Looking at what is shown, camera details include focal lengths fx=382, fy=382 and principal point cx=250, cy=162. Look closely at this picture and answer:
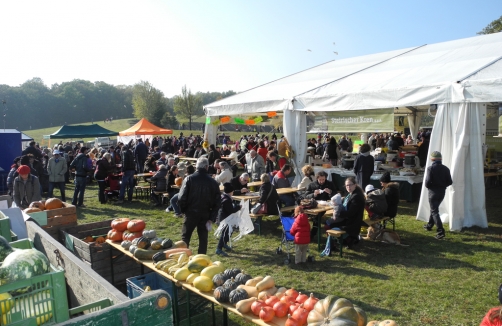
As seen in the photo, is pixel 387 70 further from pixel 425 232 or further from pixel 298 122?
pixel 425 232

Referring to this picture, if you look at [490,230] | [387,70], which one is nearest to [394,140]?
[387,70]

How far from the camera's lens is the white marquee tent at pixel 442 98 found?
7.37 m

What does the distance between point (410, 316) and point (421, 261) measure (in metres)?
1.94

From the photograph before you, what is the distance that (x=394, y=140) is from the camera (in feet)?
55.6

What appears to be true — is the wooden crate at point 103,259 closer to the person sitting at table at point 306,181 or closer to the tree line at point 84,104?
the person sitting at table at point 306,181

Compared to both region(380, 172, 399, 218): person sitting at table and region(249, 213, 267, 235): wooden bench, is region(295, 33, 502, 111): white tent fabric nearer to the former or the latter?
region(380, 172, 399, 218): person sitting at table

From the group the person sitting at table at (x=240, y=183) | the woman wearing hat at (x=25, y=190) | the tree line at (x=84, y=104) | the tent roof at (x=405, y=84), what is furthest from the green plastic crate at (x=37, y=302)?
the tree line at (x=84, y=104)

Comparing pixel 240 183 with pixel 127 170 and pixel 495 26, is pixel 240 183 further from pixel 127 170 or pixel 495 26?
pixel 495 26

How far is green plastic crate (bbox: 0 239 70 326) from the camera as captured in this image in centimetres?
175

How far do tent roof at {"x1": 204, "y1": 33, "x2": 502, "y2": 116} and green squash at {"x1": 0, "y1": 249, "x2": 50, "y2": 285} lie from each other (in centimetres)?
739

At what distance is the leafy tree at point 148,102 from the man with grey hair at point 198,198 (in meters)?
59.3

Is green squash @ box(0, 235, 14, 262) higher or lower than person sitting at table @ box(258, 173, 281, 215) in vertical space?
higher

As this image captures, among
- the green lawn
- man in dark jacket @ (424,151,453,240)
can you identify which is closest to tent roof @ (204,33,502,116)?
man in dark jacket @ (424,151,453,240)

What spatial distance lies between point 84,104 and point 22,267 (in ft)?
282
